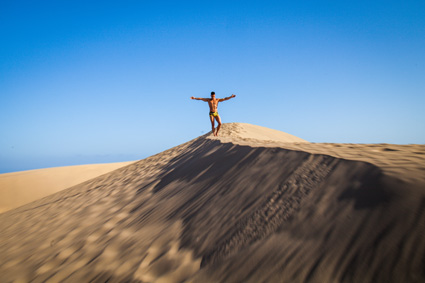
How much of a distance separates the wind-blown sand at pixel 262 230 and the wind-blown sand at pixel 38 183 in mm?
8359

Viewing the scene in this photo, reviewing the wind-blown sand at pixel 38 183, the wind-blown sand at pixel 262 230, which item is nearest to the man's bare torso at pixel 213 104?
the wind-blown sand at pixel 262 230

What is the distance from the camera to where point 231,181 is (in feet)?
11.8

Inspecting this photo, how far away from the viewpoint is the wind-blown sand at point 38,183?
1106 centimetres

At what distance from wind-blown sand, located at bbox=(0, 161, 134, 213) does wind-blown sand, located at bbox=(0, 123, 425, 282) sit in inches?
329

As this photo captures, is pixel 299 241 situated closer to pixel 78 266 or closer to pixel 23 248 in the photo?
pixel 78 266

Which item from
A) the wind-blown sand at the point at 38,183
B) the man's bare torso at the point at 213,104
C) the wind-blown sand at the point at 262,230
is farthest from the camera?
the wind-blown sand at the point at 38,183

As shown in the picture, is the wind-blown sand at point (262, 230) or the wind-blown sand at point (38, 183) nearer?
the wind-blown sand at point (262, 230)

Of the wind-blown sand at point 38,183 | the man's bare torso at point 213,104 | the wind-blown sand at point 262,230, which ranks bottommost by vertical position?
the wind-blown sand at point 38,183

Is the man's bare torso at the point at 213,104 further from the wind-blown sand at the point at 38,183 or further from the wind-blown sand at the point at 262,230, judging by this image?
the wind-blown sand at the point at 38,183

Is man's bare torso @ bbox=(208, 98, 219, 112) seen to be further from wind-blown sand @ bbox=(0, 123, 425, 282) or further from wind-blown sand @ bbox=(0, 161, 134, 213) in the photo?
wind-blown sand @ bbox=(0, 161, 134, 213)

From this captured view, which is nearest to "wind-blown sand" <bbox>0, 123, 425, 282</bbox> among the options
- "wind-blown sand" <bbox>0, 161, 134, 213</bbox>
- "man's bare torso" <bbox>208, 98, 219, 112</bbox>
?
"man's bare torso" <bbox>208, 98, 219, 112</bbox>

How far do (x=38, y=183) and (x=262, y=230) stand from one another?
15.0m

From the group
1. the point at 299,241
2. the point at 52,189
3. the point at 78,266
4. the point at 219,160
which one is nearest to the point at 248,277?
the point at 299,241

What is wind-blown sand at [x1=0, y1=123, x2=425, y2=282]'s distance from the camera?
1711mm
